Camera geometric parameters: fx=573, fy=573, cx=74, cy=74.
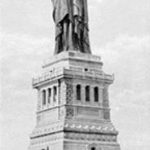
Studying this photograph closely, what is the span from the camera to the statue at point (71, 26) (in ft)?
187

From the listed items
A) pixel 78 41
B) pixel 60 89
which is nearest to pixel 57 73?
pixel 60 89

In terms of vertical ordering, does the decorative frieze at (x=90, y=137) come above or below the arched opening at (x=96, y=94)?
below

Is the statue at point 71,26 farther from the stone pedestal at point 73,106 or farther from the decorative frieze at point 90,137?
the decorative frieze at point 90,137

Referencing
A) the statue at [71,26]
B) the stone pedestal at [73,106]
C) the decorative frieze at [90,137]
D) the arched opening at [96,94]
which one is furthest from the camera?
the statue at [71,26]

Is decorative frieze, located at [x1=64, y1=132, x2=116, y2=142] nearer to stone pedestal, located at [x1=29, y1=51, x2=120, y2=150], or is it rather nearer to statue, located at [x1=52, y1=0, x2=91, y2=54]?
stone pedestal, located at [x1=29, y1=51, x2=120, y2=150]

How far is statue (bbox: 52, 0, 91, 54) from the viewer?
2249 inches

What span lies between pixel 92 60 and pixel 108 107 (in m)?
4.87

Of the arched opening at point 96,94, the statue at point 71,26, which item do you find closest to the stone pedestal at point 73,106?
the arched opening at point 96,94

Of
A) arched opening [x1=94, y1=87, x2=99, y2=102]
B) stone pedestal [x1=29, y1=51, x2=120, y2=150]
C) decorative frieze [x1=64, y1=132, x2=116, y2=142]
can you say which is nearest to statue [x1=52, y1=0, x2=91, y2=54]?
stone pedestal [x1=29, y1=51, x2=120, y2=150]

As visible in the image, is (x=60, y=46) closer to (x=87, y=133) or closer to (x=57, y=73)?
(x=57, y=73)

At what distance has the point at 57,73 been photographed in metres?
53.9

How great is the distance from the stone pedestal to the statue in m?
1.84

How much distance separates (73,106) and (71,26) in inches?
341

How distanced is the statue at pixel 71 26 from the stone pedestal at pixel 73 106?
184 cm
